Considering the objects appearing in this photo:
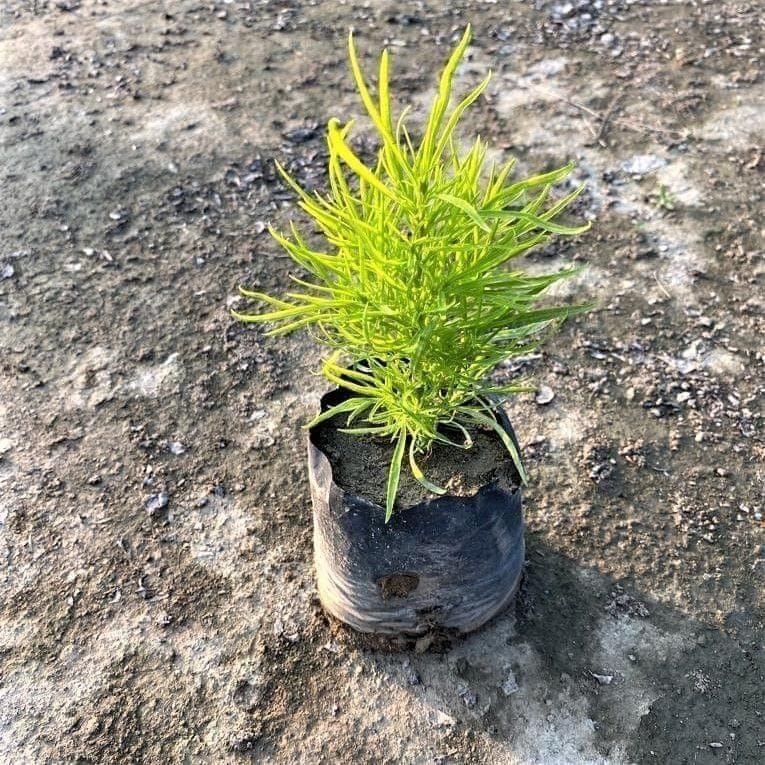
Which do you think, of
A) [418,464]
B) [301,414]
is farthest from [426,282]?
[301,414]

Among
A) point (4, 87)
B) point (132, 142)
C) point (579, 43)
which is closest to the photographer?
point (132, 142)

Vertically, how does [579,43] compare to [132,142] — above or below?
below

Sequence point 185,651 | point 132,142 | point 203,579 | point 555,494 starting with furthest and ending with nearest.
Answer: point 132,142 < point 555,494 < point 203,579 < point 185,651

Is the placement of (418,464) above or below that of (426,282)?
below

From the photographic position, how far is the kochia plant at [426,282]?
1703 millimetres

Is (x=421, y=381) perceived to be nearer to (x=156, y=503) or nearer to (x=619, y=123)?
(x=156, y=503)

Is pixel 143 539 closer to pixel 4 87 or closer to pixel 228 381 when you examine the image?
pixel 228 381

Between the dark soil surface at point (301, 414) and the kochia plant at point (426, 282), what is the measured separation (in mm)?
854

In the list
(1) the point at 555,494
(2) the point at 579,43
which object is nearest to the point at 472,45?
(2) the point at 579,43

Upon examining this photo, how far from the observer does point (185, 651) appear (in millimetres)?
2498

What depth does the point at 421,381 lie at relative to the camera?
6.62ft

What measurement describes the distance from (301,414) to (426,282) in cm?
145

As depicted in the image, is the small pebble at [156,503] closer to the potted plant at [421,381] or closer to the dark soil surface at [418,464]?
the potted plant at [421,381]

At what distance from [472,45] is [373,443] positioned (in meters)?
3.71
